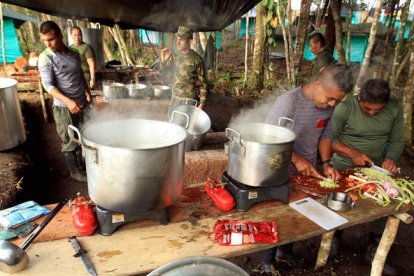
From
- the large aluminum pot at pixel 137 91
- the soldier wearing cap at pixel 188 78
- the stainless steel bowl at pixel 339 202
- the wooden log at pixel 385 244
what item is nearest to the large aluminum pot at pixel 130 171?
the stainless steel bowl at pixel 339 202

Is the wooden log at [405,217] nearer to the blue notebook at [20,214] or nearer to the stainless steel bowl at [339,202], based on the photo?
the stainless steel bowl at [339,202]

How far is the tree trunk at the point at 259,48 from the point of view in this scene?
920cm

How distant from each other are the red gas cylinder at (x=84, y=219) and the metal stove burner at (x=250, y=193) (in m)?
0.95

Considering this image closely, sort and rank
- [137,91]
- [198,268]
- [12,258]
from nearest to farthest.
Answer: [198,268]
[12,258]
[137,91]

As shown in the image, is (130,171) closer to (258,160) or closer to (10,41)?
(258,160)

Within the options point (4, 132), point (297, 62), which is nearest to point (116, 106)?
point (4, 132)

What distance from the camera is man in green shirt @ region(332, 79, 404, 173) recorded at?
131 inches

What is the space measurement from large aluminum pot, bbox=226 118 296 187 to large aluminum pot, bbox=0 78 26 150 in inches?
180

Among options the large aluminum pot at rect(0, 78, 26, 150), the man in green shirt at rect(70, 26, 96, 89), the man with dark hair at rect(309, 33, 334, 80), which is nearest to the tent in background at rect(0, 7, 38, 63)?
the man in green shirt at rect(70, 26, 96, 89)

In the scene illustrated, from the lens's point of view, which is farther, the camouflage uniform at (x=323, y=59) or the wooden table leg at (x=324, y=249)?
the camouflage uniform at (x=323, y=59)

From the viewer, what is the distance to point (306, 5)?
7543 millimetres

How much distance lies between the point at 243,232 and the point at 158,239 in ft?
1.74

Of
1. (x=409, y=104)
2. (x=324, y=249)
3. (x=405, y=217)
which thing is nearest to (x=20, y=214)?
(x=405, y=217)

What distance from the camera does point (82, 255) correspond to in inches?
64.1
